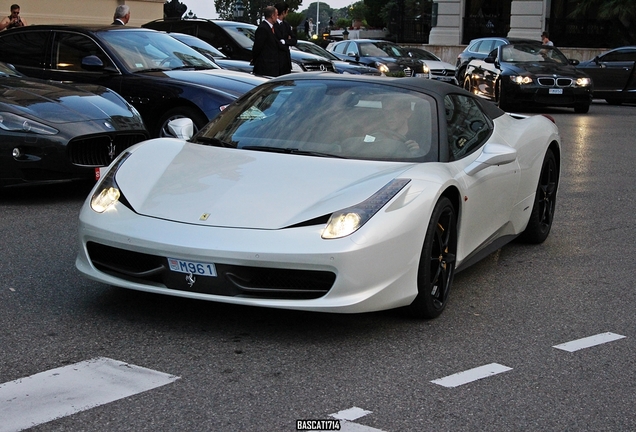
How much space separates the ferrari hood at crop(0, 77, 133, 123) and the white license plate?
13.3 ft

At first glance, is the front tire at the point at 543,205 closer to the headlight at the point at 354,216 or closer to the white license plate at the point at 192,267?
the headlight at the point at 354,216

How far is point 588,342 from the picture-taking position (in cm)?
488

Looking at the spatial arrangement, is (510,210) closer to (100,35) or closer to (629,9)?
(100,35)

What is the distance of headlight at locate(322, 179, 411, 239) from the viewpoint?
4570mm

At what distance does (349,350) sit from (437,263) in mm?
838

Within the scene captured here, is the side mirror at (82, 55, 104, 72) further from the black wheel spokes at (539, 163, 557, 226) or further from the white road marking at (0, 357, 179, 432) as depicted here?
the white road marking at (0, 357, 179, 432)

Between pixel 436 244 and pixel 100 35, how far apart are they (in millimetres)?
6764

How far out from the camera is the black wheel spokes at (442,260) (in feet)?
16.9

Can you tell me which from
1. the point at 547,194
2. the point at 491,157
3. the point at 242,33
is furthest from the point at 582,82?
the point at 491,157

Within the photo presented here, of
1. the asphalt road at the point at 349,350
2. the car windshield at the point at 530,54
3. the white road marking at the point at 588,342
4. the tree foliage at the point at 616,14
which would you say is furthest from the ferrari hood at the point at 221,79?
the tree foliage at the point at 616,14

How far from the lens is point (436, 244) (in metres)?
5.14

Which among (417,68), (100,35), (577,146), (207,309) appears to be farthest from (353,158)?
(417,68)

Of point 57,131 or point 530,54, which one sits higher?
point 57,131

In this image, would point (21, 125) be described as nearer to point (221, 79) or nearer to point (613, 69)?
point (221, 79)
